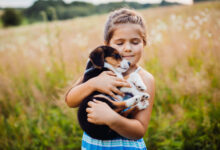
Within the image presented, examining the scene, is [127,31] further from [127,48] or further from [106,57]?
[106,57]

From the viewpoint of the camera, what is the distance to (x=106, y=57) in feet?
4.61

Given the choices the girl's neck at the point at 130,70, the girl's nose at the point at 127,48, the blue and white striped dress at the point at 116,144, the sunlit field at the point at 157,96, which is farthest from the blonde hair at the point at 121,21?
the blue and white striped dress at the point at 116,144

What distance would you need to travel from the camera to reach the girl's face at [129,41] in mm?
1395

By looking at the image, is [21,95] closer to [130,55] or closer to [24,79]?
[24,79]

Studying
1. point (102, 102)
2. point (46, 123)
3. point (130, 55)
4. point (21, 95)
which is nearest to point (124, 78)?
point (130, 55)

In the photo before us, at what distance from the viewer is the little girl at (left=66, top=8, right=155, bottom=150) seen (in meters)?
1.17

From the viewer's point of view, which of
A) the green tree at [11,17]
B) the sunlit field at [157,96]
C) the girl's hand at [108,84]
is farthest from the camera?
the green tree at [11,17]

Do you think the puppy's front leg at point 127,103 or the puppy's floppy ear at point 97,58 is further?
the puppy's floppy ear at point 97,58

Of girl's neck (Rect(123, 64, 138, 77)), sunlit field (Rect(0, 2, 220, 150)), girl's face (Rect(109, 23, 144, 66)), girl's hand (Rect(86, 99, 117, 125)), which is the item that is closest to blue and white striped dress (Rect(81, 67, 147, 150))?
girl's hand (Rect(86, 99, 117, 125))

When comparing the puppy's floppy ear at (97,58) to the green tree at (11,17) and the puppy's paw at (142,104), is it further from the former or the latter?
the green tree at (11,17)

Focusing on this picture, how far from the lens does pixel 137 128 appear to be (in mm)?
1230

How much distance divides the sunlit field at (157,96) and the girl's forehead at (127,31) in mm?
497

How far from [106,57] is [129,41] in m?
0.25

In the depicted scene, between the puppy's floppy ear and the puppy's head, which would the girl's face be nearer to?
the puppy's head
